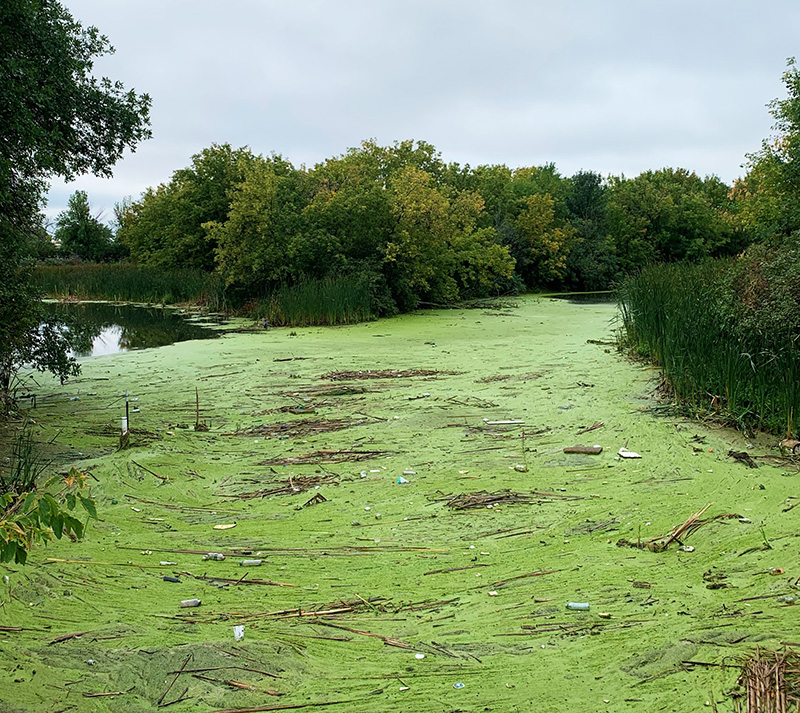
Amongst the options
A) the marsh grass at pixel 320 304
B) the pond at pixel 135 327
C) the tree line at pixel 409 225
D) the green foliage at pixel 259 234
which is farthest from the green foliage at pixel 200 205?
the marsh grass at pixel 320 304

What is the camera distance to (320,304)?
12.7 metres

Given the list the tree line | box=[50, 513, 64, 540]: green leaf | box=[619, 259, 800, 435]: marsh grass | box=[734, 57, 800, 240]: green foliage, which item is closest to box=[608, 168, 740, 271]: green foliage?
the tree line

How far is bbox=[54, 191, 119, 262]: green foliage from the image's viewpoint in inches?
1292

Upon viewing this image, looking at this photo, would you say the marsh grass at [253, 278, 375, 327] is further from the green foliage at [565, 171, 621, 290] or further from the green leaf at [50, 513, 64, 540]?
the green foliage at [565, 171, 621, 290]

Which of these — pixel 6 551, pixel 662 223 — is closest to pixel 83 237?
pixel 662 223

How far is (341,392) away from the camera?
20.9 feet

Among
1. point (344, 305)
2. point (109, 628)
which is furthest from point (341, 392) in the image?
point (344, 305)

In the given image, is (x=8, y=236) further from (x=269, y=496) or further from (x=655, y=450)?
(x=655, y=450)

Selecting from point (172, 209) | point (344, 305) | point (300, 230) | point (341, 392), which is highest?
point (172, 209)

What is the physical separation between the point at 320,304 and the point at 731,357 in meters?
8.79

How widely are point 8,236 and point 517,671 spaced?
13.0 ft

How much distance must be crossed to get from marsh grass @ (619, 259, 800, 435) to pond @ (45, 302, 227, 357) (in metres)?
6.14

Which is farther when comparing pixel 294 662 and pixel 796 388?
pixel 796 388

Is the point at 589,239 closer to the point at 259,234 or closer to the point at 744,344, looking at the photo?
the point at 259,234
